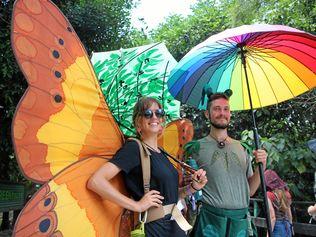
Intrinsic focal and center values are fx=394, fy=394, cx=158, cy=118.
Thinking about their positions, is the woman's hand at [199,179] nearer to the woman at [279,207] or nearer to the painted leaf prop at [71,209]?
the painted leaf prop at [71,209]

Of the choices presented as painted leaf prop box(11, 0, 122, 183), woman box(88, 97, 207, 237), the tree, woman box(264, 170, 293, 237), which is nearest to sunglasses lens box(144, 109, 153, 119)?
woman box(88, 97, 207, 237)

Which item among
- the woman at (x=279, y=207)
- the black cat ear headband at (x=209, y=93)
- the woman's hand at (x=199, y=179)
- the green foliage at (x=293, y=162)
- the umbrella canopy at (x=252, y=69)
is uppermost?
the umbrella canopy at (x=252, y=69)

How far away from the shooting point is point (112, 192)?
6.82ft

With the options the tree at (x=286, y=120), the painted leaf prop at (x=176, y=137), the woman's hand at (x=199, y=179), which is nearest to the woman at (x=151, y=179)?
the woman's hand at (x=199, y=179)

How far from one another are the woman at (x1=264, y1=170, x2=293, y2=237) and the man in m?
1.67

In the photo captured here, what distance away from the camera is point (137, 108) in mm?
2420

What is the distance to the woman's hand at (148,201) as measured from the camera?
212 cm

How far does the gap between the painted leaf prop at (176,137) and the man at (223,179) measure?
686 millimetres

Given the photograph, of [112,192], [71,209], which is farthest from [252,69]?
[71,209]

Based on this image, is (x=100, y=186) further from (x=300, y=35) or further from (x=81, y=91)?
(x=300, y=35)

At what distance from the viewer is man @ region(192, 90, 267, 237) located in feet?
8.86

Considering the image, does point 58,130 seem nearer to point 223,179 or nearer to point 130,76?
point 223,179

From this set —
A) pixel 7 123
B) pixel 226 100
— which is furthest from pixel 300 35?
pixel 7 123

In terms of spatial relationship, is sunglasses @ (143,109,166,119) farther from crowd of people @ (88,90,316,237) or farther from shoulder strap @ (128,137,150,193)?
shoulder strap @ (128,137,150,193)
